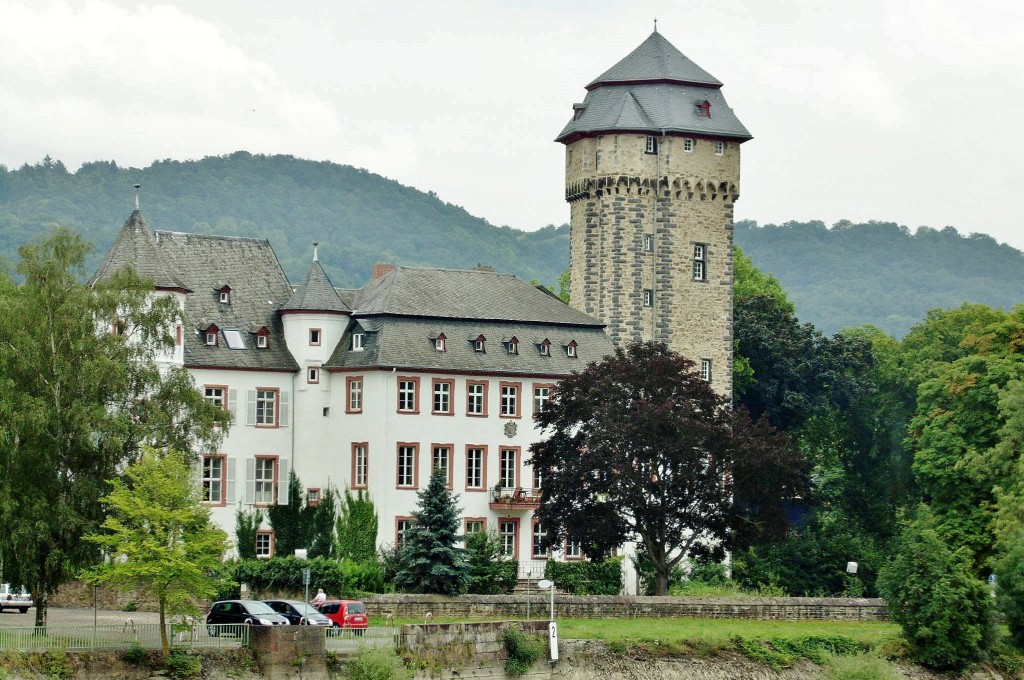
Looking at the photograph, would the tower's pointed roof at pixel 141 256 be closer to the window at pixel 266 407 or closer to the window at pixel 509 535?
the window at pixel 266 407

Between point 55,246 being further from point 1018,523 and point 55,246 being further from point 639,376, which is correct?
point 1018,523

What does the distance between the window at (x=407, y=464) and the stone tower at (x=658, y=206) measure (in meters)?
10.8

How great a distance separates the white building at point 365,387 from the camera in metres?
69.6

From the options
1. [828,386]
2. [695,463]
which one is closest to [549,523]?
[695,463]

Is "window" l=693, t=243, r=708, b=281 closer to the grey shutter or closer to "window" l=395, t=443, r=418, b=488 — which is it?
"window" l=395, t=443, r=418, b=488

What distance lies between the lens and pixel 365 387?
70062mm

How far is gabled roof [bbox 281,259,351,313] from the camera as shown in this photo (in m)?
71.6

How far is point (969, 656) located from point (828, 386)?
30.9 metres

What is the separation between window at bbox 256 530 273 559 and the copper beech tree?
10.7 metres

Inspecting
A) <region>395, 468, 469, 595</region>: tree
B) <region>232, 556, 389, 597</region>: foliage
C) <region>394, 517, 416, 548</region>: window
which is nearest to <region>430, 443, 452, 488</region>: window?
<region>394, 517, 416, 548</region>: window

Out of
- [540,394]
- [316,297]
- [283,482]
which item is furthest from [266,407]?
[540,394]

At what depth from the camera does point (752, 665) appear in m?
57.5

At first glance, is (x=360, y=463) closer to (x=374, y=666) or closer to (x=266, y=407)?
(x=266, y=407)

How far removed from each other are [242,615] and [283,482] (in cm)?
1864
